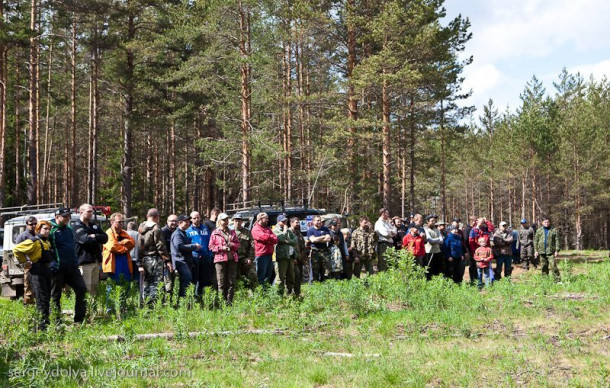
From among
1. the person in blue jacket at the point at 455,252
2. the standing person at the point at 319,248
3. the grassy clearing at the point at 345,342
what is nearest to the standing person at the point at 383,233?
the person in blue jacket at the point at 455,252

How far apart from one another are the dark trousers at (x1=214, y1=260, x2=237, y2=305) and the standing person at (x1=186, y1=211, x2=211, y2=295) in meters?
0.82

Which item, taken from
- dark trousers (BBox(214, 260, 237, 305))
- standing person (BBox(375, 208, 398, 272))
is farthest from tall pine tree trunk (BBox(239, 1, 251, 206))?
dark trousers (BBox(214, 260, 237, 305))

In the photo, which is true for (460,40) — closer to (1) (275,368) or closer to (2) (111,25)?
(2) (111,25)

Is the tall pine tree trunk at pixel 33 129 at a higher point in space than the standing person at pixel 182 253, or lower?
higher

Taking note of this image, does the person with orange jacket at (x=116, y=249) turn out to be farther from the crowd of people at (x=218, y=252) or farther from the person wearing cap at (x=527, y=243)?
the person wearing cap at (x=527, y=243)

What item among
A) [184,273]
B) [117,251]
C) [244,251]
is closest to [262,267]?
[244,251]

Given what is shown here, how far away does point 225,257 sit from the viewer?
898 centimetres

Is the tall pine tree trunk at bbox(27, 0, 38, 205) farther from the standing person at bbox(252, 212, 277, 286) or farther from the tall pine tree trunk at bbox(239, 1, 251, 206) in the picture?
the standing person at bbox(252, 212, 277, 286)

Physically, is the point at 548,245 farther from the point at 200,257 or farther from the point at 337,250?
the point at 200,257

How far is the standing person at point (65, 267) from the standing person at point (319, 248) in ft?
16.8

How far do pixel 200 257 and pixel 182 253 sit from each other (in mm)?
894

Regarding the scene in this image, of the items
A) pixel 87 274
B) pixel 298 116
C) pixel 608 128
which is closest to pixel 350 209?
pixel 298 116

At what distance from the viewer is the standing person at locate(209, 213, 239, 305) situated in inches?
354

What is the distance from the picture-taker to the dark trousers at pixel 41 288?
24.6 ft
